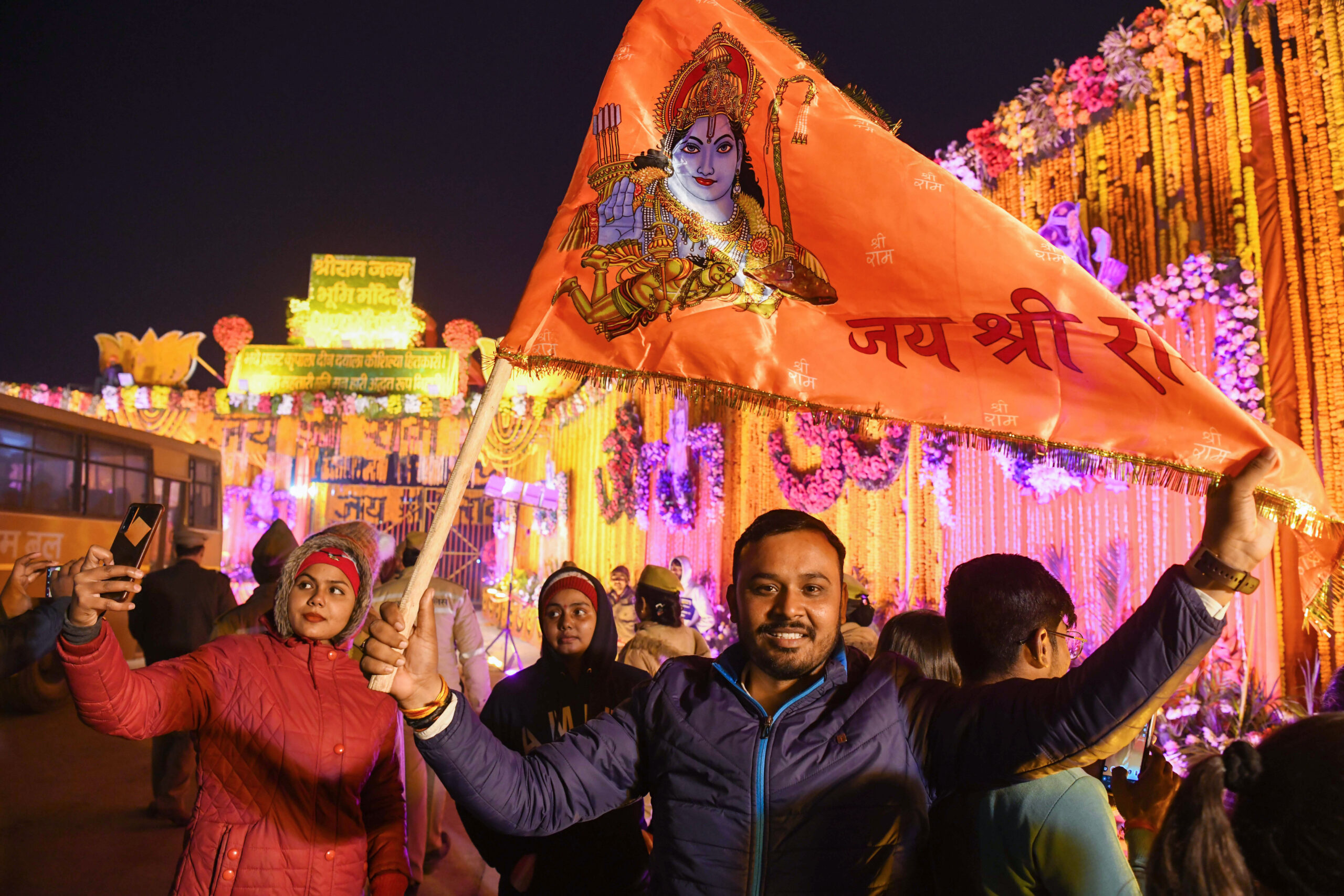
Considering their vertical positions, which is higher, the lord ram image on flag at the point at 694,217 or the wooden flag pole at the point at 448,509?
the lord ram image on flag at the point at 694,217

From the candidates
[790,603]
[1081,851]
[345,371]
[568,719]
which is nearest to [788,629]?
[790,603]

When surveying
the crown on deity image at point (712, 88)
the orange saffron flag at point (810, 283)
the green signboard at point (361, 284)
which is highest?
the green signboard at point (361, 284)

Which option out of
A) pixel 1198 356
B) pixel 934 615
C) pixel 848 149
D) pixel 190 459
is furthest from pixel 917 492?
pixel 190 459

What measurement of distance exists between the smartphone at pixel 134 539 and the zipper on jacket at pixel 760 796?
4.81 feet

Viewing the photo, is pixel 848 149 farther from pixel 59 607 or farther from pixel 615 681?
pixel 59 607

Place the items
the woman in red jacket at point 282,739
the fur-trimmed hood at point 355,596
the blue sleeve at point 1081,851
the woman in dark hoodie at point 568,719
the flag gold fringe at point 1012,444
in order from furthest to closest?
the woman in dark hoodie at point 568,719
the fur-trimmed hood at point 355,596
the woman in red jacket at point 282,739
the flag gold fringe at point 1012,444
the blue sleeve at point 1081,851

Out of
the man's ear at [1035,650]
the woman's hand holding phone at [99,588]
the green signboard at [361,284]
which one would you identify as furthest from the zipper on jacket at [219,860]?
the green signboard at [361,284]

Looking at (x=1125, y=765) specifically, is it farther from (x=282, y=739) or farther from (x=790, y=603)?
(x=282, y=739)

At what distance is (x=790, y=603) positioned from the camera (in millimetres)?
1766

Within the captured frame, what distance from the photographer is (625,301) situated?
88.5 inches

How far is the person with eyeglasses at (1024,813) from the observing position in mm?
1640

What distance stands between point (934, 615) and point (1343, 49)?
690cm

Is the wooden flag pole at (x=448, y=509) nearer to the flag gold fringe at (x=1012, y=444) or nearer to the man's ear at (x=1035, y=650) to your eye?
the flag gold fringe at (x=1012, y=444)

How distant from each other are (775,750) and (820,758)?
92 millimetres
